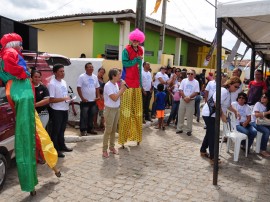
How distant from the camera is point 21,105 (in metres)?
3.78

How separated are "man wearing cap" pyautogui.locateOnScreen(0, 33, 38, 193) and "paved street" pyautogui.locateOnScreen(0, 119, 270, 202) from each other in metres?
0.43

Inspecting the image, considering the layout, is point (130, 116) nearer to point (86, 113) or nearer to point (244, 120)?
point (86, 113)

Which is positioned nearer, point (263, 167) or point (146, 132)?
point (263, 167)

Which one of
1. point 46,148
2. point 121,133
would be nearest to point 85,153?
point 121,133

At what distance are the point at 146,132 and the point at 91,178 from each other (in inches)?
138

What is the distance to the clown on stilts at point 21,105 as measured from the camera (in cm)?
376

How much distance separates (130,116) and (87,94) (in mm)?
1236

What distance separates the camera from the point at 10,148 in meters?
4.34

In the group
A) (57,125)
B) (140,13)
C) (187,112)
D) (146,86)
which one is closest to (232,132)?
(187,112)

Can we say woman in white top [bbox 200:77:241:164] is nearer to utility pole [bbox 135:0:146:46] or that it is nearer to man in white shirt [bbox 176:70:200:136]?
man in white shirt [bbox 176:70:200:136]

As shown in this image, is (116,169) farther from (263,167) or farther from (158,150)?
(263,167)

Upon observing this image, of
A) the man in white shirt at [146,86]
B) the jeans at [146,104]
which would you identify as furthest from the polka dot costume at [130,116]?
the jeans at [146,104]

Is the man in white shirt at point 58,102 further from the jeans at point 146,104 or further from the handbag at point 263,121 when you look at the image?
the handbag at point 263,121

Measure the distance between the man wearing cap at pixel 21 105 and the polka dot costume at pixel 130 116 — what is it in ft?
8.61
